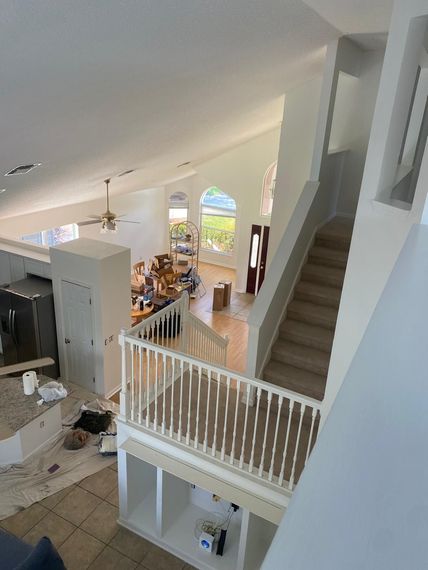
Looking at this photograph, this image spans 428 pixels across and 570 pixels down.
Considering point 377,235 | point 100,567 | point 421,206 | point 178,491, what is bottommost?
point 100,567

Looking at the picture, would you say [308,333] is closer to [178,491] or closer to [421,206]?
[178,491]

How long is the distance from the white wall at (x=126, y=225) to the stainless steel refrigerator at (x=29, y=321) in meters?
2.62

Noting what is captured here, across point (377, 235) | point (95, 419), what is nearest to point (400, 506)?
point (377, 235)

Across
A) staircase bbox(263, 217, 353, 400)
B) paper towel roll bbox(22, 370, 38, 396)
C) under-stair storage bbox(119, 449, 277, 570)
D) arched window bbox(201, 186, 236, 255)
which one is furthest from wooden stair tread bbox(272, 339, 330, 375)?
arched window bbox(201, 186, 236, 255)

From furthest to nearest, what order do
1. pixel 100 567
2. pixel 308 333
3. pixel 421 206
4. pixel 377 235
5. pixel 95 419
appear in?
pixel 95 419
pixel 308 333
pixel 100 567
pixel 377 235
pixel 421 206

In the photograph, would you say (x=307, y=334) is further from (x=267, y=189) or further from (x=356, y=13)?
(x=267, y=189)

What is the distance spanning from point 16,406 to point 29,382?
317 millimetres

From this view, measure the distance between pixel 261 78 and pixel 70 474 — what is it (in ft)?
16.5

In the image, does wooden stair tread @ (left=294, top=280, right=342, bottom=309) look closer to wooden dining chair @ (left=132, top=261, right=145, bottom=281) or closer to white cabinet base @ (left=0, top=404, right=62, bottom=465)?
white cabinet base @ (left=0, top=404, right=62, bottom=465)

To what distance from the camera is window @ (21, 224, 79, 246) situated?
1045 centimetres

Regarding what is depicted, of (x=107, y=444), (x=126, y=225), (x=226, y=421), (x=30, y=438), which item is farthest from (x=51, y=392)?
(x=126, y=225)

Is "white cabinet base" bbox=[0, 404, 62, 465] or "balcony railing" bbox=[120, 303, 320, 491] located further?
"white cabinet base" bbox=[0, 404, 62, 465]

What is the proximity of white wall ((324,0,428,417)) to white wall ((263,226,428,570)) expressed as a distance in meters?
1.93

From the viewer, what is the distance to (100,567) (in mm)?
4121
